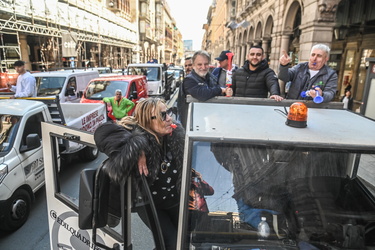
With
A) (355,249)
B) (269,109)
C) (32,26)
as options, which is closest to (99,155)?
(269,109)

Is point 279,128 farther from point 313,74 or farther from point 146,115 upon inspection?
point 313,74

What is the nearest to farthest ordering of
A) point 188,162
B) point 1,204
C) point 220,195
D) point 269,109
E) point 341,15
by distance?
point 188,162 → point 220,195 → point 269,109 → point 1,204 → point 341,15

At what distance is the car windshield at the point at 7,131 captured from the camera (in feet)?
12.2

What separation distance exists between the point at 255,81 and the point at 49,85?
8.24 metres

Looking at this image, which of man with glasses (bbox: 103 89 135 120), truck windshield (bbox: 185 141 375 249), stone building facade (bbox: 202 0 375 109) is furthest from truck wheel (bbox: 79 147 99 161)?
stone building facade (bbox: 202 0 375 109)

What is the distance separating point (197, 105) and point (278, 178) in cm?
96

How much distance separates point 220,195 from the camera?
1.60 meters

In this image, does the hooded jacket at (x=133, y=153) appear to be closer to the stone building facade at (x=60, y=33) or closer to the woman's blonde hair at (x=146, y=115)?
the woman's blonde hair at (x=146, y=115)

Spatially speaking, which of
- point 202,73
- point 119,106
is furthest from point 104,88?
point 202,73

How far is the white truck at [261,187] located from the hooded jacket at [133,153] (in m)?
0.09

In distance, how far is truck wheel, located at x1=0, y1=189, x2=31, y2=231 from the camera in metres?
3.53

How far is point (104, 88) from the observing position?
9.27m

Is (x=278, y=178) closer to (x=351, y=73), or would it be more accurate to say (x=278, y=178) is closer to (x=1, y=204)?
(x=1, y=204)

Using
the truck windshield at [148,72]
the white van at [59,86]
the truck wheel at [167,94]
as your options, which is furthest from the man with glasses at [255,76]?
the truck windshield at [148,72]
